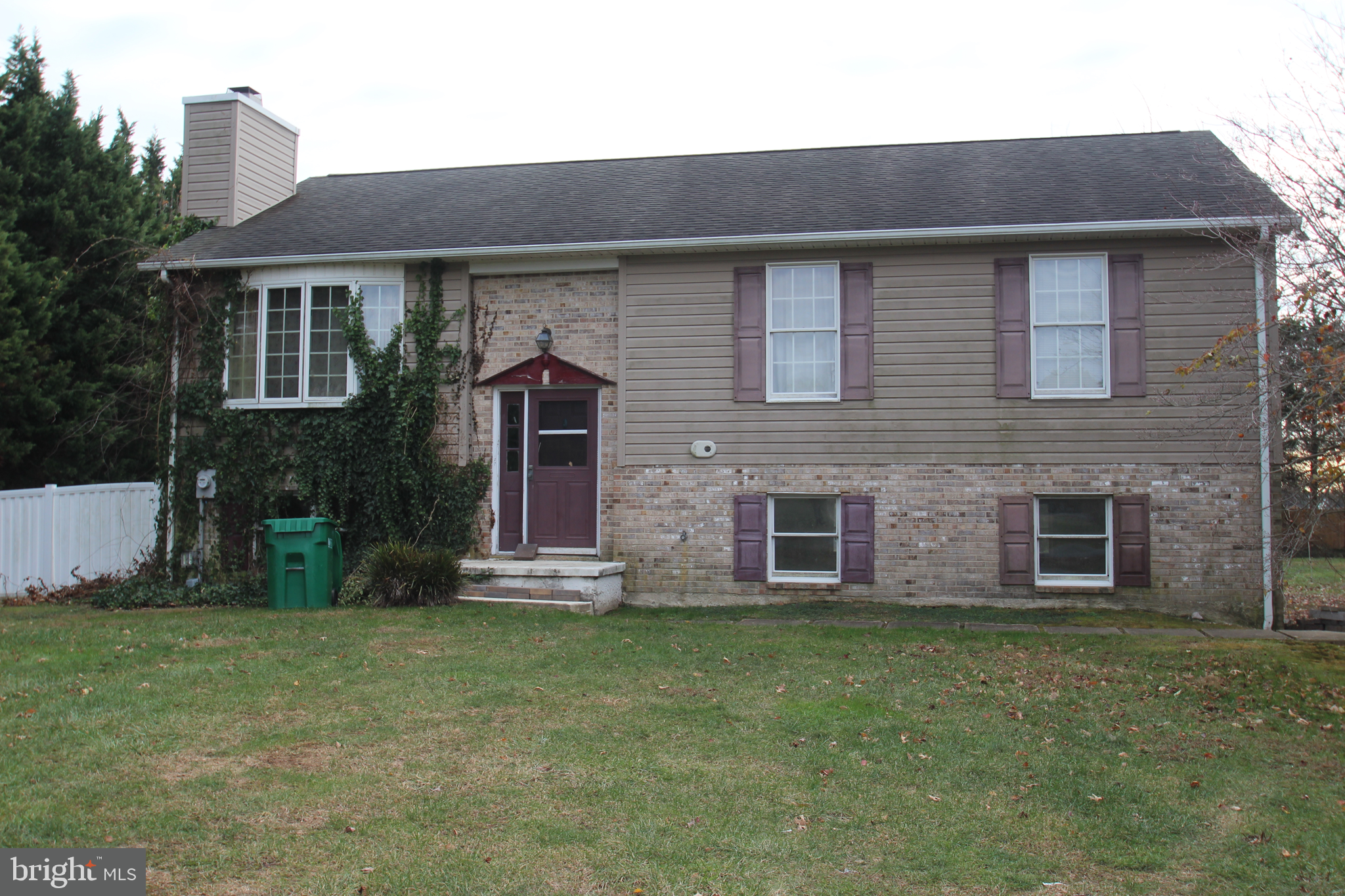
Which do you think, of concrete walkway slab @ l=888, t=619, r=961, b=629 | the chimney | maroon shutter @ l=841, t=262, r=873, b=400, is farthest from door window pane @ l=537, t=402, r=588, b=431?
the chimney

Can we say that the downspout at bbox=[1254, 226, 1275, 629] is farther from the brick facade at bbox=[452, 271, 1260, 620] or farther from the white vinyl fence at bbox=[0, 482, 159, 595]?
the white vinyl fence at bbox=[0, 482, 159, 595]

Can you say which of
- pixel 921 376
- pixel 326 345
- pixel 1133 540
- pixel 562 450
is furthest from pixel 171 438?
pixel 1133 540

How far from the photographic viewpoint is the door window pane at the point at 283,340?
40.5 ft

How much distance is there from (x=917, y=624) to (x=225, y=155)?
11569 millimetres

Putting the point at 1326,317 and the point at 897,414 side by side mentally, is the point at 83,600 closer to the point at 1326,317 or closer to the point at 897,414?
the point at 897,414

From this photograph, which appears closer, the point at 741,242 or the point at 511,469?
the point at 741,242

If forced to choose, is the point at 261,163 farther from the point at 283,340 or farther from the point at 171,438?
the point at 171,438

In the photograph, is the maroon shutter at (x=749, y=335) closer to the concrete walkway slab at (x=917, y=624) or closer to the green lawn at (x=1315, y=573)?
the concrete walkway slab at (x=917, y=624)

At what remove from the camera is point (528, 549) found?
11641mm

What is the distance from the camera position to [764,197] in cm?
1240

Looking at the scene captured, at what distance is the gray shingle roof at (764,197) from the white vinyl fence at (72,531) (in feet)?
11.0

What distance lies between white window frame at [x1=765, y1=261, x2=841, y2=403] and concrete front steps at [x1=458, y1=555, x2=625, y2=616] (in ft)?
9.06

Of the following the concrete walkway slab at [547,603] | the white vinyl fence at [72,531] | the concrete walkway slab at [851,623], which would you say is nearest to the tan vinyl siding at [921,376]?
the concrete walkway slab at [547,603]

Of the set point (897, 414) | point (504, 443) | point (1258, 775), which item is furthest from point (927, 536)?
point (1258, 775)
